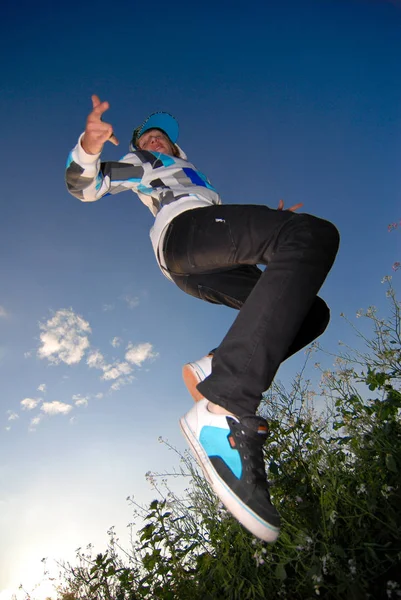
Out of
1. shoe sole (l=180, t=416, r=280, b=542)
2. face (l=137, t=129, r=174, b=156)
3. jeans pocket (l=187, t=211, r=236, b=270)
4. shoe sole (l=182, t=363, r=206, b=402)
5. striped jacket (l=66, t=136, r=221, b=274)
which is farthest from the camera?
face (l=137, t=129, r=174, b=156)

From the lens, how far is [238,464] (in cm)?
128

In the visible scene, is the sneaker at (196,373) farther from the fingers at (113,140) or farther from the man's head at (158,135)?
the man's head at (158,135)

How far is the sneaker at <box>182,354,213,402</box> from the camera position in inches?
63.0

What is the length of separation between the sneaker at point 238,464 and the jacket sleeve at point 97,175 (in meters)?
1.33

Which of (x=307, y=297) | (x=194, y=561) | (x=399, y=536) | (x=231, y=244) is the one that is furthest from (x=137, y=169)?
(x=194, y=561)

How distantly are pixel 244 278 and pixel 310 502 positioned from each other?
160 centimetres

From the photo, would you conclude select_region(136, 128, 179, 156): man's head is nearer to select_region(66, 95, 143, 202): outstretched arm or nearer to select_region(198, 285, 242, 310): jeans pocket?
select_region(66, 95, 143, 202): outstretched arm

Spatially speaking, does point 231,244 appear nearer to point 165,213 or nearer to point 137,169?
point 165,213

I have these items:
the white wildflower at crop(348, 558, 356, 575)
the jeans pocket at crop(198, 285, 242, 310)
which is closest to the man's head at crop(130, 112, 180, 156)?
the jeans pocket at crop(198, 285, 242, 310)

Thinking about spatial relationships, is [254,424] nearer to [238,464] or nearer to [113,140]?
[238,464]

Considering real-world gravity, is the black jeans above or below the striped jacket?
below

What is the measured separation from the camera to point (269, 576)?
7.16 ft

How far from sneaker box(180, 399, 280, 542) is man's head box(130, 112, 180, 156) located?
199 cm

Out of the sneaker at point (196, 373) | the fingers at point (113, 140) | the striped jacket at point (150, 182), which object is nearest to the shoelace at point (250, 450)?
the sneaker at point (196, 373)
